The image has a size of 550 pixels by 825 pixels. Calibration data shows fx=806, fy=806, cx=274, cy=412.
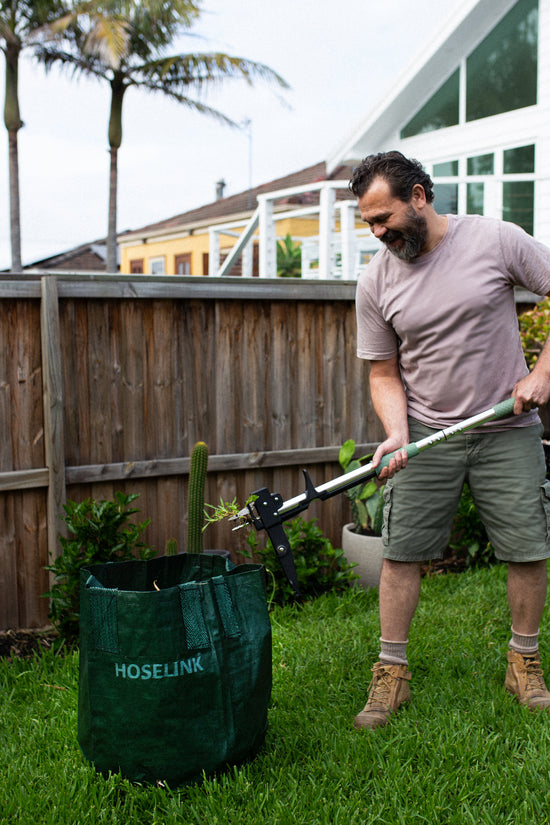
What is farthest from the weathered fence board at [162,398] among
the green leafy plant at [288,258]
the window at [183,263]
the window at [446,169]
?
the window at [183,263]

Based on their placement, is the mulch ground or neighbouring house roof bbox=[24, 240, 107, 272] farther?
neighbouring house roof bbox=[24, 240, 107, 272]

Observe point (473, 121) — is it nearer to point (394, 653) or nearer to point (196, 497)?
point (196, 497)

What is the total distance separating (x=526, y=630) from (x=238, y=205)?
1860 centimetres

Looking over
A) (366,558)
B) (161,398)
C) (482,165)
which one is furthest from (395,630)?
(482,165)

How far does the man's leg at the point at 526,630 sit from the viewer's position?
2812 millimetres

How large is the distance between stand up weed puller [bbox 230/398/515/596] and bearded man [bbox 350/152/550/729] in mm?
61

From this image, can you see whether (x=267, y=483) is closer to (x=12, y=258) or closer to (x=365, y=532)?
(x=365, y=532)

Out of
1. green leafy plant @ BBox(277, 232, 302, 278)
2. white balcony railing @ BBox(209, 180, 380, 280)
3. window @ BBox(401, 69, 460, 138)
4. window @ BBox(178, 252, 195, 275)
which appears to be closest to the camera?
white balcony railing @ BBox(209, 180, 380, 280)

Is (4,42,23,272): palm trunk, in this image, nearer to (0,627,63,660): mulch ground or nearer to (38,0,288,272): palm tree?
(38,0,288,272): palm tree

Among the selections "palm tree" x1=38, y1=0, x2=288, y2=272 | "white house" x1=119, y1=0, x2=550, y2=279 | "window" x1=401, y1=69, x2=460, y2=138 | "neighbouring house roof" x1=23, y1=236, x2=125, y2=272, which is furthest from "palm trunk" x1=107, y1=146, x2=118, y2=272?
"window" x1=401, y1=69, x2=460, y2=138

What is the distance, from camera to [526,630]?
287 cm

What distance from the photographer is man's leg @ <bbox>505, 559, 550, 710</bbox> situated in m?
2.81

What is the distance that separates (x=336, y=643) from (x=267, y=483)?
130 centimetres

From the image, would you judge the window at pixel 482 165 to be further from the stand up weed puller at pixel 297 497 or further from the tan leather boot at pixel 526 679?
the tan leather boot at pixel 526 679
